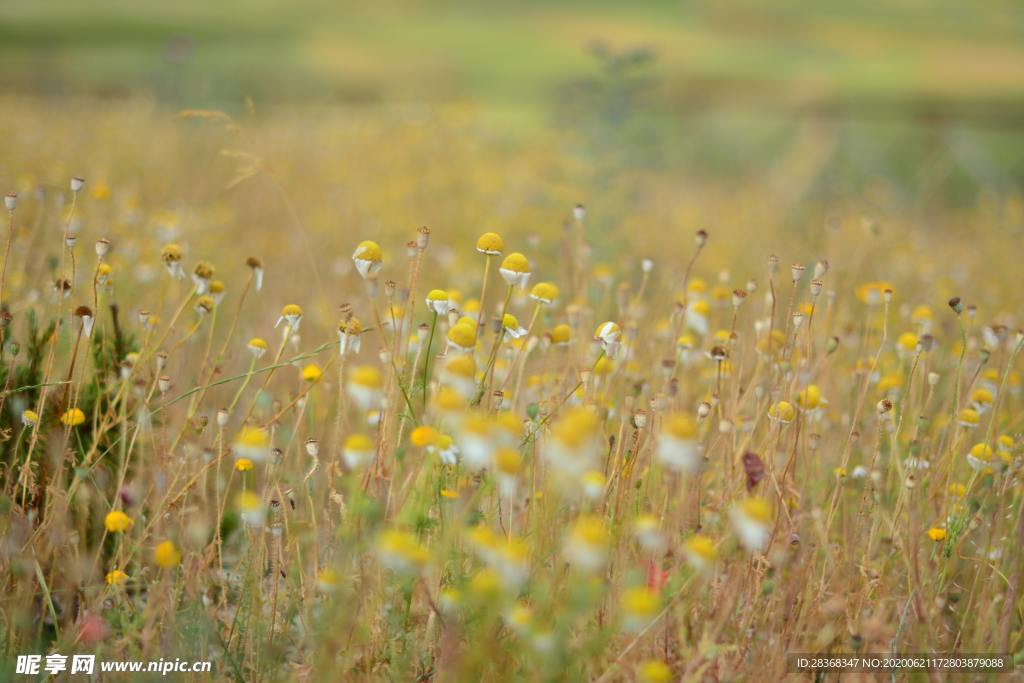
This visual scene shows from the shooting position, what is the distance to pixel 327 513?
4.91ft

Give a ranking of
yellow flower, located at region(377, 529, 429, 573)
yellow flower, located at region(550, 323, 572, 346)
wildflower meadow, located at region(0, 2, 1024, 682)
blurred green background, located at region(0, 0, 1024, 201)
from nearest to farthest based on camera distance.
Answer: yellow flower, located at region(377, 529, 429, 573), wildflower meadow, located at region(0, 2, 1024, 682), yellow flower, located at region(550, 323, 572, 346), blurred green background, located at region(0, 0, 1024, 201)

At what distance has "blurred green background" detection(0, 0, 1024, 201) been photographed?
31.2 ft

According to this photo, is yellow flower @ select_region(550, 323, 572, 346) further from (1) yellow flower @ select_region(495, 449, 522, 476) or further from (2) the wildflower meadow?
(1) yellow flower @ select_region(495, 449, 522, 476)

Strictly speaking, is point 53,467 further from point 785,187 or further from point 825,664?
point 785,187

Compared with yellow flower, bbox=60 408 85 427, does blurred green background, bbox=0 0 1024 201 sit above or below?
above

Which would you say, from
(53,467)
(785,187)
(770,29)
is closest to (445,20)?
(770,29)

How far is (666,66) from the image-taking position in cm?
1193

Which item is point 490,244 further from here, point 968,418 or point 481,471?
point 968,418

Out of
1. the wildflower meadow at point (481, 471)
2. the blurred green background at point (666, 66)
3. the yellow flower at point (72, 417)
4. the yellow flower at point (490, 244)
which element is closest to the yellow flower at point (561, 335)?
the wildflower meadow at point (481, 471)

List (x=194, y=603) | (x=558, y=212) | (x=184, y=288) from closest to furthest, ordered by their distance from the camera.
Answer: (x=194, y=603) → (x=184, y=288) → (x=558, y=212)

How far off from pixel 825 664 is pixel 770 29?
16061 millimetres

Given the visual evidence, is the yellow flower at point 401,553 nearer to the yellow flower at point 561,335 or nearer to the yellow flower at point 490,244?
the yellow flower at point 490,244

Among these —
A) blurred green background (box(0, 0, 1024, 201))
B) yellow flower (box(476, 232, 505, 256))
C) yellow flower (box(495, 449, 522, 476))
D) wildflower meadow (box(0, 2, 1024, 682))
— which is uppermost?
blurred green background (box(0, 0, 1024, 201))

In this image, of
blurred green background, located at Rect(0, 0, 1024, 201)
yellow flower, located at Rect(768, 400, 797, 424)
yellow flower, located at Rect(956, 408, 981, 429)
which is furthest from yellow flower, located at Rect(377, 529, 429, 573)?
blurred green background, located at Rect(0, 0, 1024, 201)
